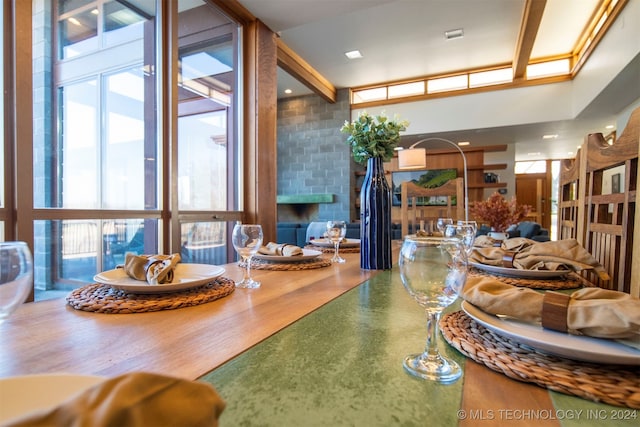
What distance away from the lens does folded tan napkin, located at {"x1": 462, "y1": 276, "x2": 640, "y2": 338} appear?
0.40 m

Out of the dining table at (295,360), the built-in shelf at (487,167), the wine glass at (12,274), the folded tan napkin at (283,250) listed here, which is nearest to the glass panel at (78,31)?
the folded tan napkin at (283,250)

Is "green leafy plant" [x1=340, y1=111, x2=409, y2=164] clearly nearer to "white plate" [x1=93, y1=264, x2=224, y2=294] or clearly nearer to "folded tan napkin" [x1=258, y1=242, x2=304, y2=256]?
"folded tan napkin" [x1=258, y1=242, x2=304, y2=256]

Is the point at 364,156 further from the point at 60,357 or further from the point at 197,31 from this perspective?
the point at 197,31

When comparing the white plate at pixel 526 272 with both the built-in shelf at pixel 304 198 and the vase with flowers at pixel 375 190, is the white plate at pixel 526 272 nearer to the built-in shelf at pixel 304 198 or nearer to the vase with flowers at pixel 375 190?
the vase with flowers at pixel 375 190

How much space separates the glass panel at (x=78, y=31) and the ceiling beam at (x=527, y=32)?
3606 millimetres

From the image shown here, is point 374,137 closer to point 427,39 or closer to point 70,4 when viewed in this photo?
point 70,4

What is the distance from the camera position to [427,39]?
14.4 feet

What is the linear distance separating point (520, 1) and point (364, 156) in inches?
143

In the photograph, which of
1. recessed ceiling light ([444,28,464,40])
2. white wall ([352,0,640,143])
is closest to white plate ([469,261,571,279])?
white wall ([352,0,640,143])

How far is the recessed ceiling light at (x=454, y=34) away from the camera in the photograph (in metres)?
4.17

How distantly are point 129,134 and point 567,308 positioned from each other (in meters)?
2.61

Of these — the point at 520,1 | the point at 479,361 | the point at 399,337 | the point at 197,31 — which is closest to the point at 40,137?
the point at 197,31

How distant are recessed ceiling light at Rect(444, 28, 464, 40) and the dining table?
4.45 m

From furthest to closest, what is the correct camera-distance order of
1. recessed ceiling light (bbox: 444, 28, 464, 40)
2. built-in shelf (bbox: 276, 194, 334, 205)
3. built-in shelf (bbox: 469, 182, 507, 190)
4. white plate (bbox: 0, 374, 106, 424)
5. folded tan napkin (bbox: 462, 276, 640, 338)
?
built-in shelf (bbox: 276, 194, 334, 205) → built-in shelf (bbox: 469, 182, 507, 190) → recessed ceiling light (bbox: 444, 28, 464, 40) → folded tan napkin (bbox: 462, 276, 640, 338) → white plate (bbox: 0, 374, 106, 424)
